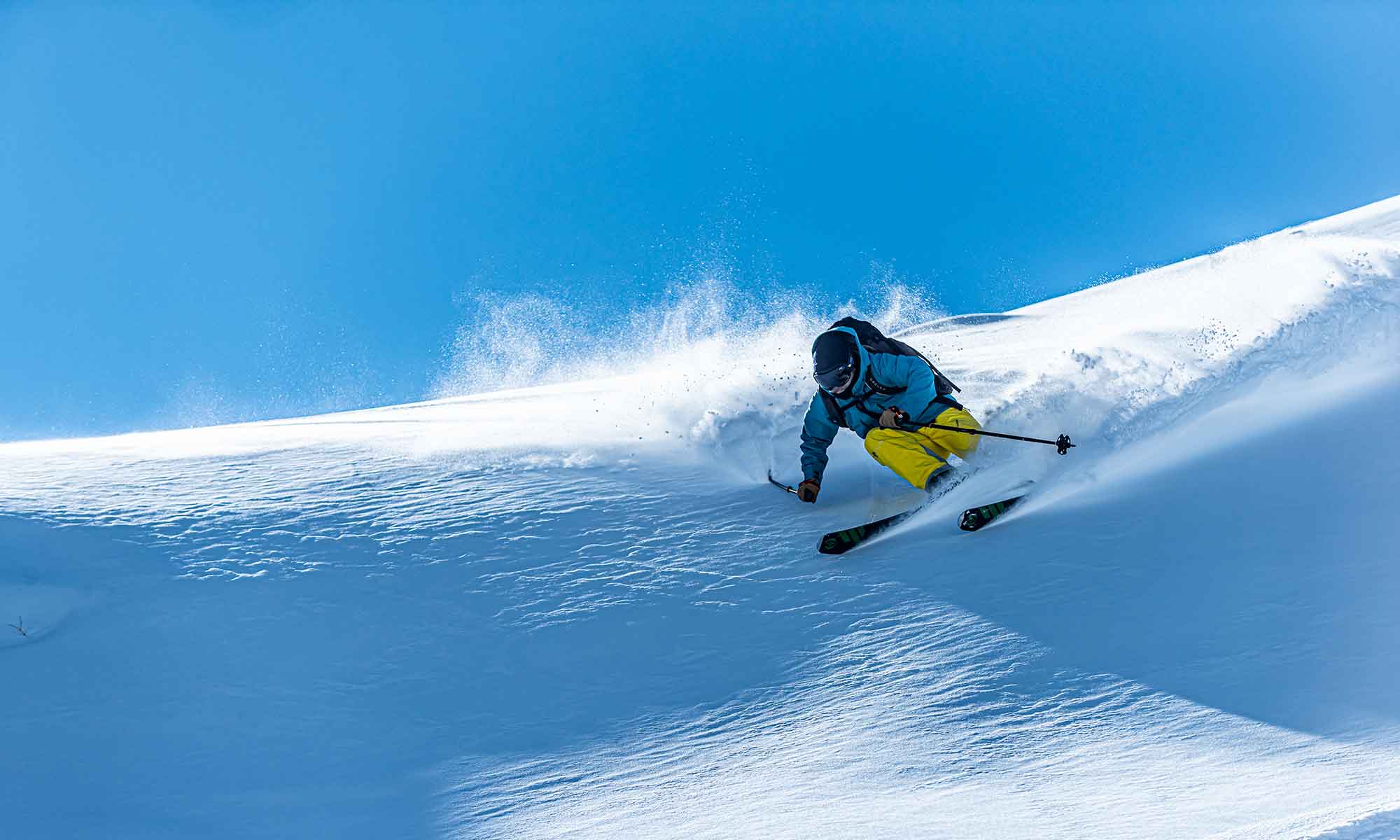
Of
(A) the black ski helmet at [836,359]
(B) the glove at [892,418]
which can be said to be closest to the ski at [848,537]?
(B) the glove at [892,418]

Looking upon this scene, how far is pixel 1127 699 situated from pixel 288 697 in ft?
10.7

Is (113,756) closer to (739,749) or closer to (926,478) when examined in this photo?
(739,749)

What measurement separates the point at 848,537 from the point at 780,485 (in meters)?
1.15

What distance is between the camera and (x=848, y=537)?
542 cm


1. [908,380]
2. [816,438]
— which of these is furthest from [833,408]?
[908,380]

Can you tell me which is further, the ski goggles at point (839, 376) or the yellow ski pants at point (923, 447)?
the ski goggles at point (839, 376)

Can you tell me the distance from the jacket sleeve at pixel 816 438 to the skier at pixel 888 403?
0.01m

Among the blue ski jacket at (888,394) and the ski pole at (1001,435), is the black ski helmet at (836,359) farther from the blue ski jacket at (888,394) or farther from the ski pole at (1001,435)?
the ski pole at (1001,435)

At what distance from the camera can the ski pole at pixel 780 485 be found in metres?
6.43

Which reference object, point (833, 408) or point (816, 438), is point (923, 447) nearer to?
point (833, 408)

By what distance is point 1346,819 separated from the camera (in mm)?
2318

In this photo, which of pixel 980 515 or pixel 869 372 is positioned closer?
pixel 980 515

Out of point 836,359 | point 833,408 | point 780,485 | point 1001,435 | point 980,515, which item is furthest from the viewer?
point 780,485

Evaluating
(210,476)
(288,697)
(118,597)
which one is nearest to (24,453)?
(210,476)
